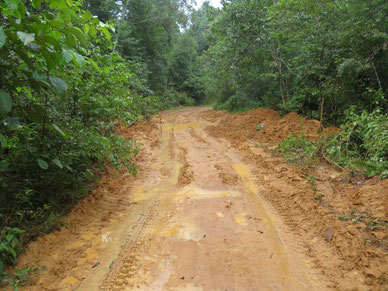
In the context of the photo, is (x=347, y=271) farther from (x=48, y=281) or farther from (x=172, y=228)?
(x=48, y=281)

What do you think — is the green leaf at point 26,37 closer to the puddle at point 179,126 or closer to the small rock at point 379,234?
the small rock at point 379,234

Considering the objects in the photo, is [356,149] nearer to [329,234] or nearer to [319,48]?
[329,234]

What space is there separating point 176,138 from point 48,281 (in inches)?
249

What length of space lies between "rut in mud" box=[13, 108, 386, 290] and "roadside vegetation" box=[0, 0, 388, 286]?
16.6 inches

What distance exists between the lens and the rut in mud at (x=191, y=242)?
2230mm

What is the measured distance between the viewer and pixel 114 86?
3.83m

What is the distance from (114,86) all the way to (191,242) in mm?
2726

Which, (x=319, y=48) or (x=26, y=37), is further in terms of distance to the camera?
(x=319, y=48)

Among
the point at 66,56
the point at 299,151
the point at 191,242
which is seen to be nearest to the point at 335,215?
the point at 191,242

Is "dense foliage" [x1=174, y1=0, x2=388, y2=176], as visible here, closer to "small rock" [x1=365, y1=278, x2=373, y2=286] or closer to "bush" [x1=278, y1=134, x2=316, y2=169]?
"bush" [x1=278, y1=134, x2=316, y2=169]

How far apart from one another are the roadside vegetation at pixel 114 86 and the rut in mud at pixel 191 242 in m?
0.42

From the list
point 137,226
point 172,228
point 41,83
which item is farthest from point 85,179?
point 41,83

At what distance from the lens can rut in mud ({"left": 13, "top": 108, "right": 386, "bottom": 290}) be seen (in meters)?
2.23

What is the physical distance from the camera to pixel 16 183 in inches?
103
